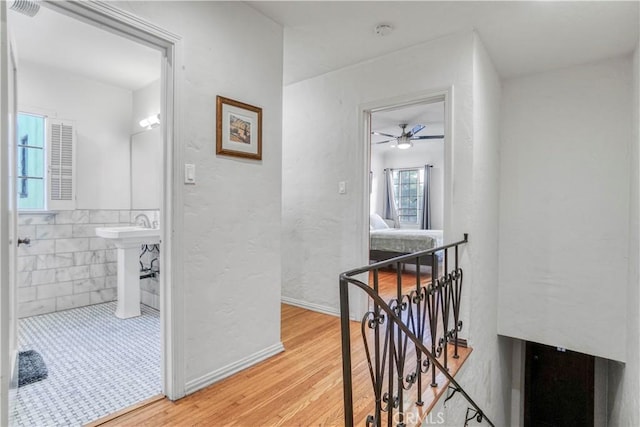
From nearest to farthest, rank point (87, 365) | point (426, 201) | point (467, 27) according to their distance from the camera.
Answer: point (87, 365), point (467, 27), point (426, 201)

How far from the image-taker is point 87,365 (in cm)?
225

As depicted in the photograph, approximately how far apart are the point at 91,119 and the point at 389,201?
6023 millimetres

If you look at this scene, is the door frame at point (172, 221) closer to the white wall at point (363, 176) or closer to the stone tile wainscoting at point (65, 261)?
the white wall at point (363, 176)

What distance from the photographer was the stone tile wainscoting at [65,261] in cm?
328

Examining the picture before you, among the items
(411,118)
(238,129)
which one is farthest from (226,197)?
(411,118)

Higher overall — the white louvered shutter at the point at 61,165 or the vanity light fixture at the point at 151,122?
the vanity light fixture at the point at 151,122

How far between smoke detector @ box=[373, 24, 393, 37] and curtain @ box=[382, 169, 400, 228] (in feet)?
18.3

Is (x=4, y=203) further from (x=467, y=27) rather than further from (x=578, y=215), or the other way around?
(x=578, y=215)

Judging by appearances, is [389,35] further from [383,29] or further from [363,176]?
[363,176]

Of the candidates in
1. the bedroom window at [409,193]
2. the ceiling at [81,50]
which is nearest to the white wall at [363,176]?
the ceiling at [81,50]

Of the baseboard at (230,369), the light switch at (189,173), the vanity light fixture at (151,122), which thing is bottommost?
the baseboard at (230,369)

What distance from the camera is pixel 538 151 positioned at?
340 cm

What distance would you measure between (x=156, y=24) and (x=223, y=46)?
1.35 ft

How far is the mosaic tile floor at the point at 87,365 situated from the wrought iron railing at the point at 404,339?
1.32 metres
